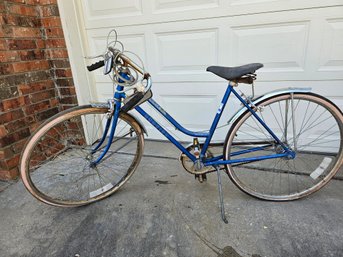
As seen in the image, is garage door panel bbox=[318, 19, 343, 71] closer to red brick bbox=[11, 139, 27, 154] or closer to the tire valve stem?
the tire valve stem

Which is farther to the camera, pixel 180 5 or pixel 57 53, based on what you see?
pixel 57 53

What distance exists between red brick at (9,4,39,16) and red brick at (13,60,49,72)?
377 mm

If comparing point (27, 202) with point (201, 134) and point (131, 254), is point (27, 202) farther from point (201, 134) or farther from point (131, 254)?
point (201, 134)

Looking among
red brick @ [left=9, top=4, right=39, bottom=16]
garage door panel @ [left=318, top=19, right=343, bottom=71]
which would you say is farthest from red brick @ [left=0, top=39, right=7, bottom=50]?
garage door panel @ [left=318, top=19, right=343, bottom=71]

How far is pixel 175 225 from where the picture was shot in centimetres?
142

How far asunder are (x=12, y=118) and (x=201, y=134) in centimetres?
147

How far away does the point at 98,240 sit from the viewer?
1.35m

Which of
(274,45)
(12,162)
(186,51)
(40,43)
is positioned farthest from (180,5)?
(12,162)

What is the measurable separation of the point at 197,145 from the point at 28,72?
1.52 metres

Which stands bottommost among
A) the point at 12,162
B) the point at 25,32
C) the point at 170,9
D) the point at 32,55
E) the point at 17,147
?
the point at 12,162

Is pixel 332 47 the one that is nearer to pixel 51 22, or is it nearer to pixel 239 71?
pixel 239 71

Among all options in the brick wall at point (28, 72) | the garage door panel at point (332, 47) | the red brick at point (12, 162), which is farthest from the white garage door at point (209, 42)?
the red brick at point (12, 162)

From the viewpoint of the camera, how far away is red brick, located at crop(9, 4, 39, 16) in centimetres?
178

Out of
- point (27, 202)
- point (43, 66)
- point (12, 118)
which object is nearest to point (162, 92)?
point (43, 66)
